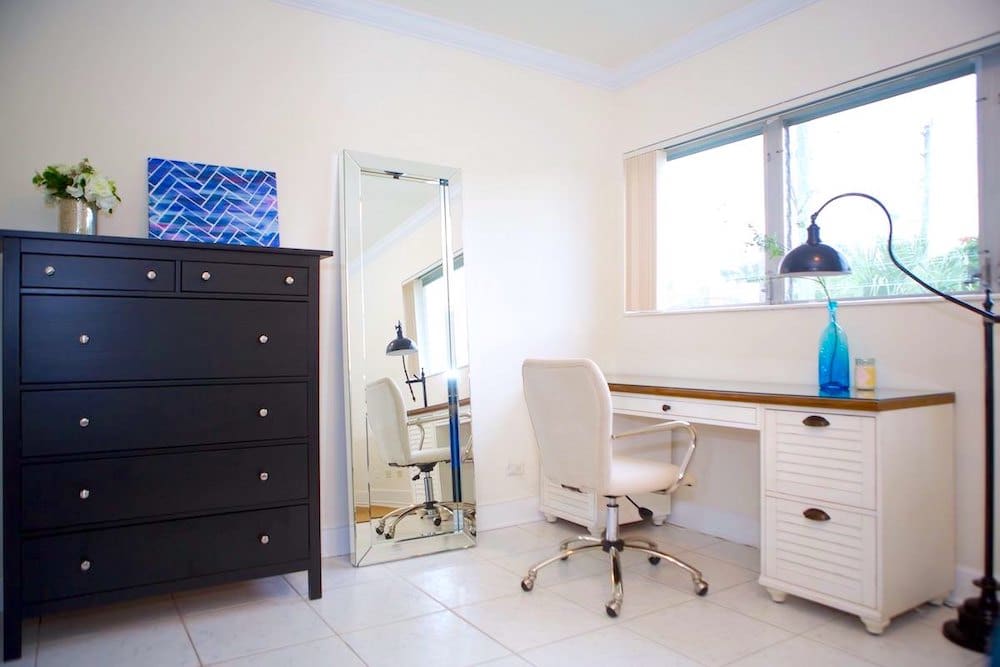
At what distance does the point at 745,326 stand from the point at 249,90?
8.90 feet

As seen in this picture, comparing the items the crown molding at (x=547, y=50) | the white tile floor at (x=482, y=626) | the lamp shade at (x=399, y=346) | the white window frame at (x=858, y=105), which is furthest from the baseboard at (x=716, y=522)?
the crown molding at (x=547, y=50)

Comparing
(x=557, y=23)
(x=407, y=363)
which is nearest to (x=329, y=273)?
(x=407, y=363)

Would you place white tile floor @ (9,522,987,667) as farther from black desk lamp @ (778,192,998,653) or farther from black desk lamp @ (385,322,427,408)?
black desk lamp @ (385,322,427,408)

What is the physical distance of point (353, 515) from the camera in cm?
318

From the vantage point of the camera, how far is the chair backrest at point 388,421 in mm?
3234

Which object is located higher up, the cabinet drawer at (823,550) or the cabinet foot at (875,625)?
the cabinet drawer at (823,550)

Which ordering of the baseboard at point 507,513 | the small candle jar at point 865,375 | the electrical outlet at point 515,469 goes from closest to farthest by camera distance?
the small candle jar at point 865,375, the baseboard at point 507,513, the electrical outlet at point 515,469

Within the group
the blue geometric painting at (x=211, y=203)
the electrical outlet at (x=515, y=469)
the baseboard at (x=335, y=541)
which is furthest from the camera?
the electrical outlet at (x=515, y=469)

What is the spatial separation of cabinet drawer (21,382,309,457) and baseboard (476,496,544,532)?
54.2 inches

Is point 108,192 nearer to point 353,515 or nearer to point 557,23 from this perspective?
point 353,515

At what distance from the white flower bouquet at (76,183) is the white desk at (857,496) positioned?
2.61 metres

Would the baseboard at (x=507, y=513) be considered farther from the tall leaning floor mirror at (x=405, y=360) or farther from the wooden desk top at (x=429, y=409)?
the wooden desk top at (x=429, y=409)

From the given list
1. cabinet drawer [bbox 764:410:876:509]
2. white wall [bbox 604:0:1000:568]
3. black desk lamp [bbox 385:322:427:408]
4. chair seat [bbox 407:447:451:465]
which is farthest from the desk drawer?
black desk lamp [bbox 385:322:427:408]

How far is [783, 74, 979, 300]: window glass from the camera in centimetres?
268
